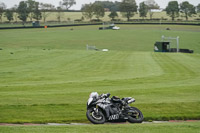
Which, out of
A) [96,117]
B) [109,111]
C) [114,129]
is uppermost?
[109,111]

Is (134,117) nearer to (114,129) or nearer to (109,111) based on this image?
(109,111)

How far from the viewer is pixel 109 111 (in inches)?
500

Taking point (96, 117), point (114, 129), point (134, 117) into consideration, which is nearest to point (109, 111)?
point (96, 117)

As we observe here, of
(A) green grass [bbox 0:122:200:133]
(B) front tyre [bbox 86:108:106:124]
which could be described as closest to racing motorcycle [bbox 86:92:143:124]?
(B) front tyre [bbox 86:108:106:124]

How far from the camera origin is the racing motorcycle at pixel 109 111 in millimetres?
12641

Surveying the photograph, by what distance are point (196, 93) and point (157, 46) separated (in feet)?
160

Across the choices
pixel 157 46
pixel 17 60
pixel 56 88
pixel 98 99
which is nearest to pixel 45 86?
pixel 56 88

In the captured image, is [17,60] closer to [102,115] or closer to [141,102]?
[141,102]

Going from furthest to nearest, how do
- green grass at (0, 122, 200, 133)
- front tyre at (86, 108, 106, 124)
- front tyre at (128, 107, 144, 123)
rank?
front tyre at (128, 107, 144, 123), front tyre at (86, 108, 106, 124), green grass at (0, 122, 200, 133)

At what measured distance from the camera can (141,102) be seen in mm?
16484

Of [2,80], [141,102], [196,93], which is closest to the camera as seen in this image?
[141,102]

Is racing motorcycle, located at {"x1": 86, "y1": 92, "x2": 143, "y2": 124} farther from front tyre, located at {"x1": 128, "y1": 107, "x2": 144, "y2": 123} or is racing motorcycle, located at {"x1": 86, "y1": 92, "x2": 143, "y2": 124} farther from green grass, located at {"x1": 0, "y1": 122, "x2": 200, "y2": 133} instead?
green grass, located at {"x1": 0, "y1": 122, "x2": 200, "y2": 133}

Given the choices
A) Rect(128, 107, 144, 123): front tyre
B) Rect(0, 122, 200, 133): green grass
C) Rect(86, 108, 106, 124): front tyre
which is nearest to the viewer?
Rect(0, 122, 200, 133): green grass

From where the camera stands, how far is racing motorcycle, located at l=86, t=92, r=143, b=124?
12.6m
